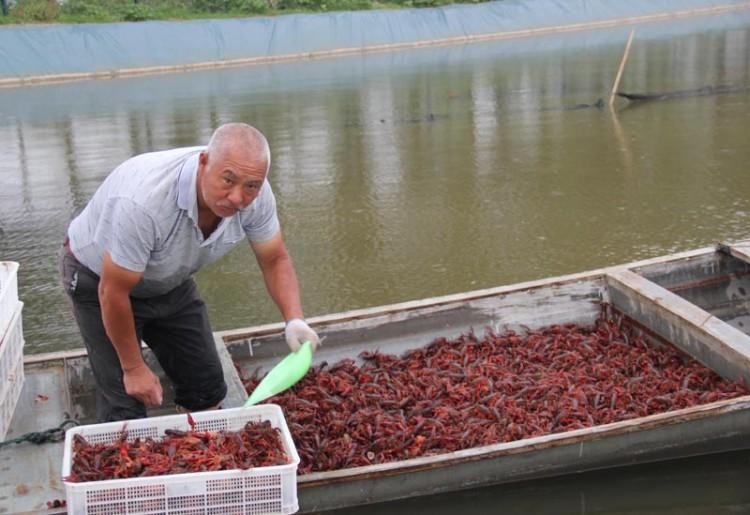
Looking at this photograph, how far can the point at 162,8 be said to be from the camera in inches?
1678

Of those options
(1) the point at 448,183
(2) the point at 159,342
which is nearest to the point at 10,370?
(2) the point at 159,342

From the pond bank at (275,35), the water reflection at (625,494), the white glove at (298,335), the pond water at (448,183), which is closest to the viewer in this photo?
the white glove at (298,335)

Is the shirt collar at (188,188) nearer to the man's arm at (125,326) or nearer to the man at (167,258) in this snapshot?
the man at (167,258)

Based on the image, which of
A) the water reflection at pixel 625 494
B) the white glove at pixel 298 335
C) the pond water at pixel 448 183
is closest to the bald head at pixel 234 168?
the white glove at pixel 298 335

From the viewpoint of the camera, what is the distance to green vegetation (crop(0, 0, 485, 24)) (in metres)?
38.4

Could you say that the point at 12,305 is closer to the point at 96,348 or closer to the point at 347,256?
the point at 96,348

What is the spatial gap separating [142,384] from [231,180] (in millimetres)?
1159

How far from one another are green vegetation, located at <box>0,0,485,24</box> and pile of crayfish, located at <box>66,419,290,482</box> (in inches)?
1418

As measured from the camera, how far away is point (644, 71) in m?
24.8

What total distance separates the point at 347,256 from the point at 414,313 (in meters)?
3.55

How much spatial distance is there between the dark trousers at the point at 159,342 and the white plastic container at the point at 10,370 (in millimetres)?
484

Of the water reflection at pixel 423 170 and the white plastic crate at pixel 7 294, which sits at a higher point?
the white plastic crate at pixel 7 294

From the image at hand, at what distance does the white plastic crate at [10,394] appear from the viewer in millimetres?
5066

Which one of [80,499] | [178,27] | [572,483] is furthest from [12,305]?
[178,27]
